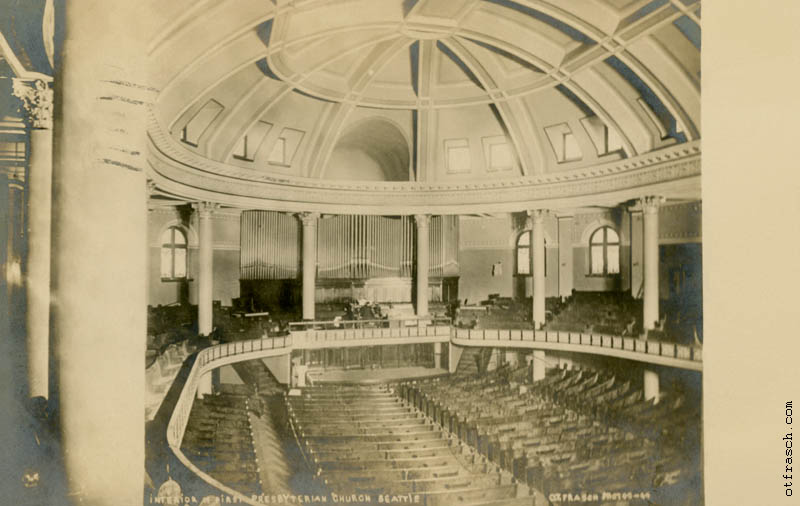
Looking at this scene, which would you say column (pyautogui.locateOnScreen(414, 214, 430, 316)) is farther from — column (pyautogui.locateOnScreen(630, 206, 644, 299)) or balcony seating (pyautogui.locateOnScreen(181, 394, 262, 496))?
balcony seating (pyautogui.locateOnScreen(181, 394, 262, 496))

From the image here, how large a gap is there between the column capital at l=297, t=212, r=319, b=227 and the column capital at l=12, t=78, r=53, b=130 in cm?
421

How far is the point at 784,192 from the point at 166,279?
811 cm

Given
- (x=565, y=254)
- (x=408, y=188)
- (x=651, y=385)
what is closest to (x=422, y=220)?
(x=408, y=188)

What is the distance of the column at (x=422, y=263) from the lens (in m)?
9.59

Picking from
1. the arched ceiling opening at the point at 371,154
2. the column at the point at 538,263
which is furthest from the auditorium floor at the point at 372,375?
the arched ceiling opening at the point at 371,154

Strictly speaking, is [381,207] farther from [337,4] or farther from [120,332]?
[120,332]

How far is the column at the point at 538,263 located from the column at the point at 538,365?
56 cm

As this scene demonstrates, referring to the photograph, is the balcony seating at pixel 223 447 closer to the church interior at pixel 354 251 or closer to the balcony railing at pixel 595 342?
the church interior at pixel 354 251

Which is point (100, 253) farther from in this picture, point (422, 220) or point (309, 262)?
point (422, 220)

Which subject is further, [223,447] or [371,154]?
[371,154]

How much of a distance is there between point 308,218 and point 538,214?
4225 mm

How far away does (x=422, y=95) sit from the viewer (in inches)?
336

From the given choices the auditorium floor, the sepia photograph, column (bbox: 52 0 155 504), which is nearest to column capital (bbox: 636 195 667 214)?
the sepia photograph

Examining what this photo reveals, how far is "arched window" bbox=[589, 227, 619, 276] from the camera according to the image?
336 inches
